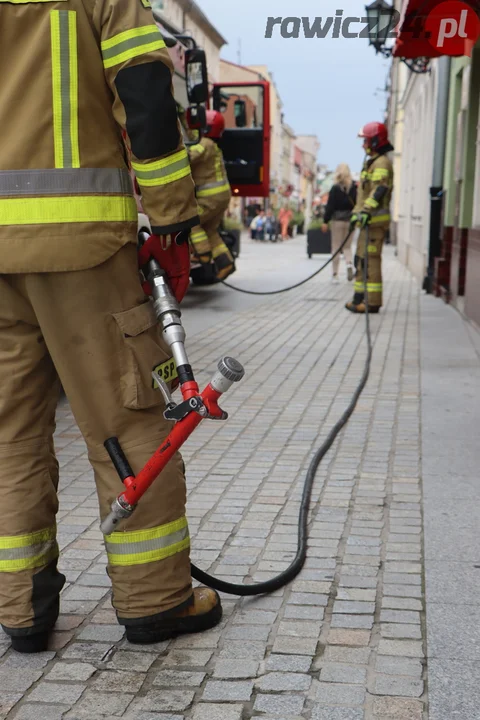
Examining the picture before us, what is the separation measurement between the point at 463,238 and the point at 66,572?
9337 millimetres

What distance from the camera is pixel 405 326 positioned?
1088 cm

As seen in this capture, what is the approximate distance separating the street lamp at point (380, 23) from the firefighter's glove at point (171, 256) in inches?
406

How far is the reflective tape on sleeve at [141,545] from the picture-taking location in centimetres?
285

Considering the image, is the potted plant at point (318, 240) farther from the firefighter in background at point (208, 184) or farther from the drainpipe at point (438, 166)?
the firefighter in background at point (208, 184)

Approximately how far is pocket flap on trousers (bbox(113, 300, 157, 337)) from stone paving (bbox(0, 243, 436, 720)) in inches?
38.9

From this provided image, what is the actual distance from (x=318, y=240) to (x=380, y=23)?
11.9 metres

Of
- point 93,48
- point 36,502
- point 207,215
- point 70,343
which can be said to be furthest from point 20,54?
point 207,215

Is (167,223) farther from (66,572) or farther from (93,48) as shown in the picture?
(66,572)

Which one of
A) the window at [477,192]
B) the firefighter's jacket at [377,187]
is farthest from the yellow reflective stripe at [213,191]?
the window at [477,192]

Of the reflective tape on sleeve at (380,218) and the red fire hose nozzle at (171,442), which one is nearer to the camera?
the red fire hose nozzle at (171,442)

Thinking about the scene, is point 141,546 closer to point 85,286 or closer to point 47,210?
point 85,286

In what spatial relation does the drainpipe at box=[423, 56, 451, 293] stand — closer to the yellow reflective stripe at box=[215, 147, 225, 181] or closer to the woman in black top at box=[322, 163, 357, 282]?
the woman in black top at box=[322, 163, 357, 282]

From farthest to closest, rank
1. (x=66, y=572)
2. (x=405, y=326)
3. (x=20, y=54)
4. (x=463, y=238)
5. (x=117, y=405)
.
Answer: (x=463, y=238), (x=405, y=326), (x=66, y=572), (x=117, y=405), (x=20, y=54)

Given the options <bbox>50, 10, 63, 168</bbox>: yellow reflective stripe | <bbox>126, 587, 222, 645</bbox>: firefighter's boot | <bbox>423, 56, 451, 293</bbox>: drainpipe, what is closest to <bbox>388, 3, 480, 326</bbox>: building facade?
<bbox>423, 56, 451, 293</bbox>: drainpipe
